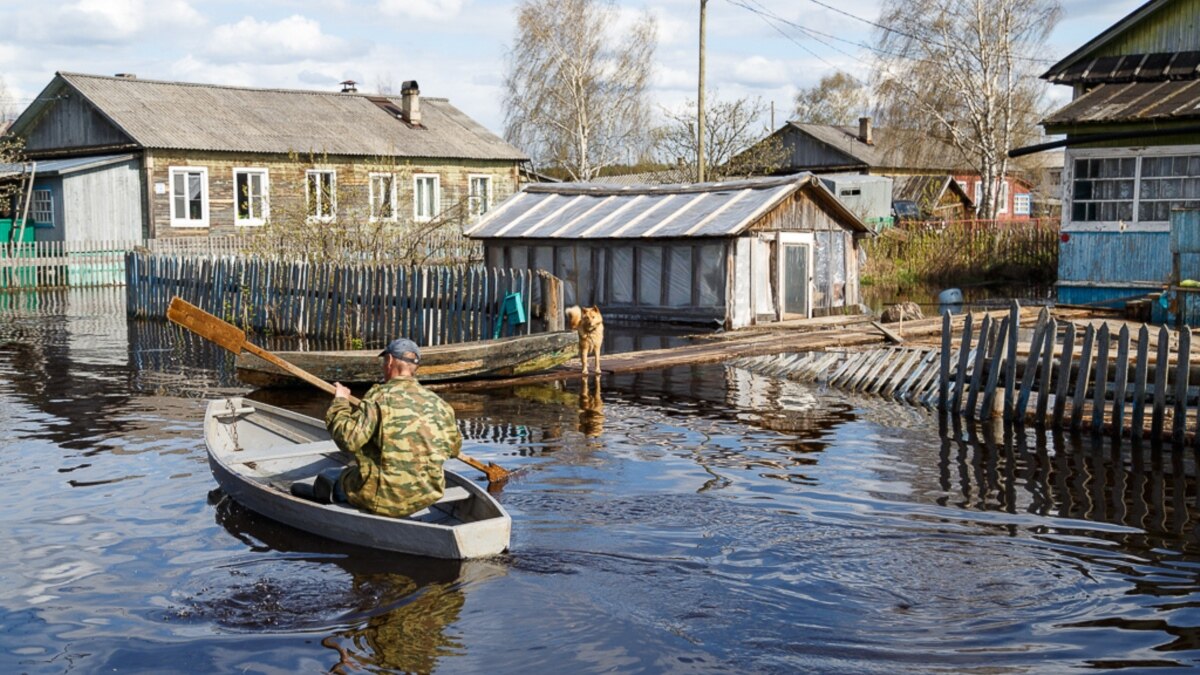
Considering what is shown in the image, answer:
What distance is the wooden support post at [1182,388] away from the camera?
40.0 feet

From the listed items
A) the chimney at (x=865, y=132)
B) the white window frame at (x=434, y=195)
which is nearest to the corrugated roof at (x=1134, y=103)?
the white window frame at (x=434, y=195)

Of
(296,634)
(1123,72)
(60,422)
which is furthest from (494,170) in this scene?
(296,634)

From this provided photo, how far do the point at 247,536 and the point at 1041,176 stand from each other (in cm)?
6085

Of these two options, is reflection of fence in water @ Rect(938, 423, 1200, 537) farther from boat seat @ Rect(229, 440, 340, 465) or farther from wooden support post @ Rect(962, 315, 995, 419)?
boat seat @ Rect(229, 440, 340, 465)

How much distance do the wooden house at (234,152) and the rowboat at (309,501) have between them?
19.8 meters

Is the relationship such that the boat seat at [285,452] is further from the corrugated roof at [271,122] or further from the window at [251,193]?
the window at [251,193]

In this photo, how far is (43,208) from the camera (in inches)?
1444

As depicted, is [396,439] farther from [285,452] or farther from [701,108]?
[701,108]

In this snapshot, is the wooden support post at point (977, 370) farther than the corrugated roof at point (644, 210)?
No

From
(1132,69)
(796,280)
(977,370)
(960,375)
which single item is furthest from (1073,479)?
(1132,69)

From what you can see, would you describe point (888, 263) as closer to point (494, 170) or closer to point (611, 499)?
point (494, 170)

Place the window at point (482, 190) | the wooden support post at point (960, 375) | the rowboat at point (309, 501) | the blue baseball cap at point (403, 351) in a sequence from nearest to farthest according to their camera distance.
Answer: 1. the rowboat at point (309, 501)
2. the blue baseball cap at point (403, 351)
3. the wooden support post at point (960, 375)
4. the window at point (482, 190)

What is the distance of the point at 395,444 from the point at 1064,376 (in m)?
8.10

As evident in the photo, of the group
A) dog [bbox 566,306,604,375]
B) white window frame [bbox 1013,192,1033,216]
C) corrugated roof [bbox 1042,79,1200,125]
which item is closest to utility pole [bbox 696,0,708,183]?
corrugated roof [bbox 1042,79,1200,125]
